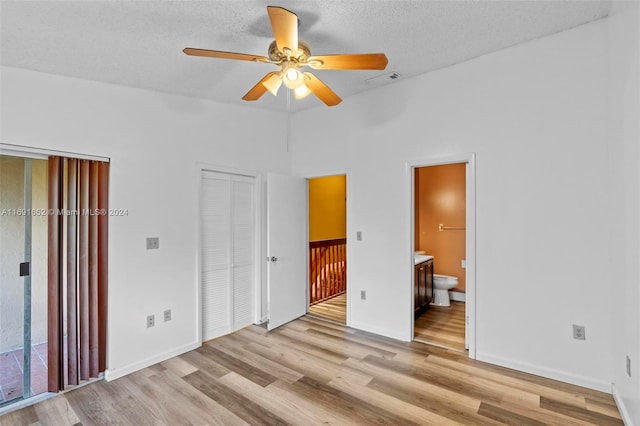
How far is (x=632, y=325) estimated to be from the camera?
186 cm

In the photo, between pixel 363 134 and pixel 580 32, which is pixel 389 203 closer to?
pixel 363 134

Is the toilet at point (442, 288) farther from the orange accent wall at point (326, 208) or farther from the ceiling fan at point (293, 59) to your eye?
the ceiling fan at point (293, 59)

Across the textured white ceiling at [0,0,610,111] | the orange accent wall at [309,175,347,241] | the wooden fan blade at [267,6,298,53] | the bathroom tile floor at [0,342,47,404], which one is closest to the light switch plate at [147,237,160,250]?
the bathroom tile floor at [0,342,47,404]

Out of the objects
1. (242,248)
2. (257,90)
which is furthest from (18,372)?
(257,90)

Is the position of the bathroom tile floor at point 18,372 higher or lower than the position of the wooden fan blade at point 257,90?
lower

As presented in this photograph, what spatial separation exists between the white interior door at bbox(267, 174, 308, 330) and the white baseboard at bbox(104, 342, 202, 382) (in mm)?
919

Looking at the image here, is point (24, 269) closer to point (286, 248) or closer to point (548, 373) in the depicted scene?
point (286, 248)

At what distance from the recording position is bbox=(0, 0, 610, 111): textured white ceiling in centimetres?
203

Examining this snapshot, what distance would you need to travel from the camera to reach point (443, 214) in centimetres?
513

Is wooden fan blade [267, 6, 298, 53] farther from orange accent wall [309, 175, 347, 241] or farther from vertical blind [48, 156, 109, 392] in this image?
orange accent wall [309, 175, 347, 241]

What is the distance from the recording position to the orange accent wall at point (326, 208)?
5.32 metres

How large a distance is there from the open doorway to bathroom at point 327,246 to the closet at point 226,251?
110 cm

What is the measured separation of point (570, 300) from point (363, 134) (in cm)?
255

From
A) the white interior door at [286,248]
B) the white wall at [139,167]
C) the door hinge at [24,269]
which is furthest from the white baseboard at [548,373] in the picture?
the door hinge at [24,269]
